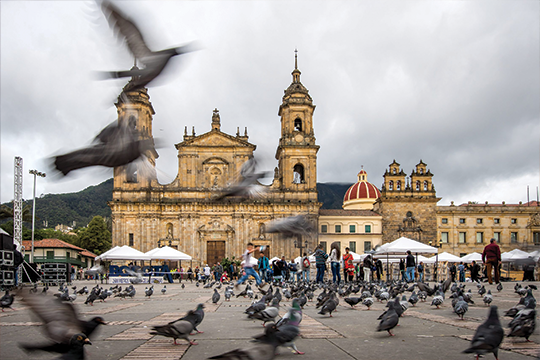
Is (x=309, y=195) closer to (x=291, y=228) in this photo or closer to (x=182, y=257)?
(x=182, y=257)

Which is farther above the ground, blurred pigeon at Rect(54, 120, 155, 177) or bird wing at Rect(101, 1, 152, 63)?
bird wing at Rect(101, 1, 152, 63)

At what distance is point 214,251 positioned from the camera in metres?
51.1

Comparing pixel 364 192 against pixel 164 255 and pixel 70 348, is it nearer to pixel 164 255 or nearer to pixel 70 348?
pixel 164 255

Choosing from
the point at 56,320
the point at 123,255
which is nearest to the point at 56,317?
the point at 56,320

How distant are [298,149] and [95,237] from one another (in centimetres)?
3463

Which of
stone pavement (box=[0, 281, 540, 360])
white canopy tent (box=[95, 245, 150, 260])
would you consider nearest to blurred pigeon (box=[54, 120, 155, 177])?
stone pavement (box=[0, 281, 540, 360])

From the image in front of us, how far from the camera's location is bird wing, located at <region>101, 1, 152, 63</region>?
7.69 ft

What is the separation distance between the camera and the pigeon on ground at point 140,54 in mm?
2398

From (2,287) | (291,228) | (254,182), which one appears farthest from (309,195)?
(254,182)

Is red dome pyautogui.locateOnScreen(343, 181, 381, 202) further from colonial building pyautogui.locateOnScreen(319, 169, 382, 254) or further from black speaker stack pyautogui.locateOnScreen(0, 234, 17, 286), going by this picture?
black speaker stack pyautogui.locateOnScreen(0, 234, 17, 286)

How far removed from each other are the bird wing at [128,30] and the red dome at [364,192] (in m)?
70.9

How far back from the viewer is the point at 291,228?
732 cm

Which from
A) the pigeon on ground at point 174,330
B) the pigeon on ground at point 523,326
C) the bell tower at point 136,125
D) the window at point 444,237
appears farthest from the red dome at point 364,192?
the bell tower at point 136,125

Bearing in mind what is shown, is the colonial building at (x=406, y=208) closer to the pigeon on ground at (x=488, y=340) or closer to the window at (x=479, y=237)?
the window at (x=479, y=237)
